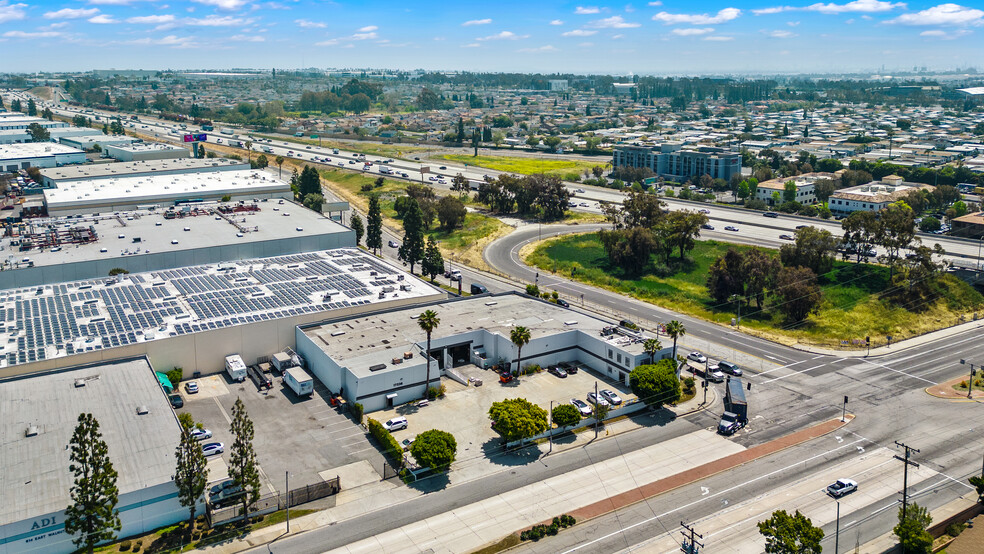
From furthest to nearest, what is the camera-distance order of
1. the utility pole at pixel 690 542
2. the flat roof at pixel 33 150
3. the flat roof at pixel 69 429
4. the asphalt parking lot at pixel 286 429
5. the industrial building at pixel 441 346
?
the flat roof at pixel 33 150 → the industrial building at pixel 441 346 → the asphalt parking lot at pixel 286 429 → the flat roof at pixel 69 429 → the utility pole at pixel 690 542

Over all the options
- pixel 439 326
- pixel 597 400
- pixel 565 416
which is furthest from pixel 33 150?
pixel 565 416

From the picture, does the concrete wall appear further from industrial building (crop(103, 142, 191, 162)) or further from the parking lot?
industrial building (crop(103, 142, 191, 162))

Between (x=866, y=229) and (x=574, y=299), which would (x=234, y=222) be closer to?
(x=574, y=299)

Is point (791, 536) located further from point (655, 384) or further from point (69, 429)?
point (69, 429)

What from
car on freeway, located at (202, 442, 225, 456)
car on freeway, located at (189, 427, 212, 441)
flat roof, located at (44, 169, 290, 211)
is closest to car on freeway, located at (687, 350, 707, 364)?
car on freeway, located at (202, 442, 225, 456)

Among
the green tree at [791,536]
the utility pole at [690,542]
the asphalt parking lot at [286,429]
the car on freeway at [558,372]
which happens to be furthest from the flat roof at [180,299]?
the green tree at [791,536]

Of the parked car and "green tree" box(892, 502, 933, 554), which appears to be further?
the parked car

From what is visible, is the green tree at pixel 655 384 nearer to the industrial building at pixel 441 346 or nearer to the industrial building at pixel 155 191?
the industrial building at pixel 441 346
